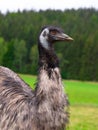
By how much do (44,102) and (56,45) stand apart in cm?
6947

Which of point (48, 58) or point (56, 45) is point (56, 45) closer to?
point (56, 45)

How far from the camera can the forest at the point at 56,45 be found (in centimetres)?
7094

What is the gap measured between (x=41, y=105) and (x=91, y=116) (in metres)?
9.22

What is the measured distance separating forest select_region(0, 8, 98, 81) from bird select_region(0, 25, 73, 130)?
53913 mm

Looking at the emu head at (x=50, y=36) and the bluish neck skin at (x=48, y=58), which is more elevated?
the emu head at (x=50, y=36)

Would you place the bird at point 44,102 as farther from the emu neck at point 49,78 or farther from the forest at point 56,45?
the forest at point 56,45

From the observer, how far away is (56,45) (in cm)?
7556

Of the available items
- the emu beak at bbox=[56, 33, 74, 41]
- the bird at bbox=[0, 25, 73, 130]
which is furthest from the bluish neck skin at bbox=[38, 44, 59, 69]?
the emu beak at bbox=[56, 33, 74, 41]

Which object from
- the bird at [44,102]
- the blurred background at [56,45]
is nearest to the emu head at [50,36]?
the bird at [44,102]

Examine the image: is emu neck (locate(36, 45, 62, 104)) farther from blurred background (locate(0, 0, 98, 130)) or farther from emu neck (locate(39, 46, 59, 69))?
blurred background (locate(0, 0, 98, 130))

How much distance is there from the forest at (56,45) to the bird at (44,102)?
53.9 meters

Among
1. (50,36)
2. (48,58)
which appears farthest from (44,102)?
(50,36)

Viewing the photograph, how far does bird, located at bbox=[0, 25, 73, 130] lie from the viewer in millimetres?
6109

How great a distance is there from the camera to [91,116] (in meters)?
15.3
